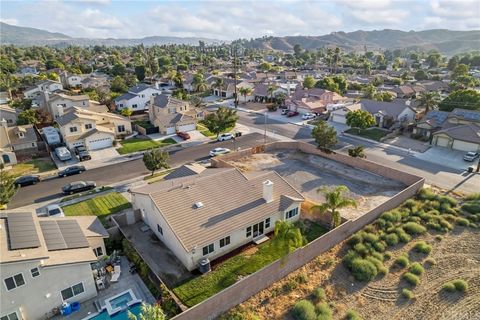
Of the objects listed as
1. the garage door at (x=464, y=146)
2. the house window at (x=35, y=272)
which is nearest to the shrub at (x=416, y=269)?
A: the house window at (x=35, y=272)

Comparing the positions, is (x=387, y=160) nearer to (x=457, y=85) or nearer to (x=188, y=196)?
(x=188, y=196)

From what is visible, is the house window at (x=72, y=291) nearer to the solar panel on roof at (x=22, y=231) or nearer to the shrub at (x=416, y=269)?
the solar panel on roof at (x=22, y=231)

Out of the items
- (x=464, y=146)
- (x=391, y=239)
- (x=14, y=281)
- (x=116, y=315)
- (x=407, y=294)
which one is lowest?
(x=116, y=315)

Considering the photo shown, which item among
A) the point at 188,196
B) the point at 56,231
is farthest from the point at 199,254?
the point at 56,231

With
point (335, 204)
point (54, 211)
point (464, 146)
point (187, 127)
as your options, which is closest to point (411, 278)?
point (335, 204)

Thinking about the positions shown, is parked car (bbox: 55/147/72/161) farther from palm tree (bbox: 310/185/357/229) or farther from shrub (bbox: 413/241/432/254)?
shrub (bbox: 413/241/432/254)

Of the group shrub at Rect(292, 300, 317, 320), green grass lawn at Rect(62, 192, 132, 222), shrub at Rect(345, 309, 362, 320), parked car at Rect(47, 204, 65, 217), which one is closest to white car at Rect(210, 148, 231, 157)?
green grass lawn at Rect(62, 192, 132, 222)

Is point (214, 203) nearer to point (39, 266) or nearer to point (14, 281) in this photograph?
point (39, 266)
